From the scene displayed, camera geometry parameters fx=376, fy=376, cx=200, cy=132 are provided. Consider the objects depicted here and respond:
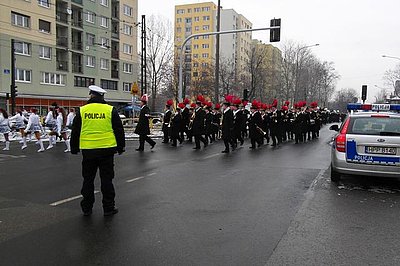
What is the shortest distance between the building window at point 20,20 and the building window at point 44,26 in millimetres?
1637

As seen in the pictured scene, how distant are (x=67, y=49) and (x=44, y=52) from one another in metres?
3.31

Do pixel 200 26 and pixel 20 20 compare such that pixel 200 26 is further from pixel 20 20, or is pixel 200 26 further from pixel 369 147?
pixel 369 147

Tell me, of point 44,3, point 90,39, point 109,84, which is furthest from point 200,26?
point 44,3

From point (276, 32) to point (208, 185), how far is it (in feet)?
45.7

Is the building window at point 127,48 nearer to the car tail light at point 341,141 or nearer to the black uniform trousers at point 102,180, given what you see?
the car tail light at point 341,141

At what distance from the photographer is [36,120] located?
570 inches

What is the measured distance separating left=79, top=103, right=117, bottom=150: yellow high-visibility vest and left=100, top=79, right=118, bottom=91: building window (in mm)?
45195

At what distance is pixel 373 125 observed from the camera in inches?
296

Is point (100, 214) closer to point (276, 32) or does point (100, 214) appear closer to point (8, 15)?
point (276, 32)

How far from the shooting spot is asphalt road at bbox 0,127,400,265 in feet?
13.1

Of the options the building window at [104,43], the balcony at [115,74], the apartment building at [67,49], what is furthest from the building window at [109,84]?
the building window at [104,43]

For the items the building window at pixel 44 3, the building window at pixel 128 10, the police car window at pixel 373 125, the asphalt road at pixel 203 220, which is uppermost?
the building window at pixel 128 10

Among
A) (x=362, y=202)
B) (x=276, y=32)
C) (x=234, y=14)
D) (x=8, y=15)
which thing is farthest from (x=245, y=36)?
(x=362, y=202)

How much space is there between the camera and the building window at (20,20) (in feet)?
119
